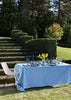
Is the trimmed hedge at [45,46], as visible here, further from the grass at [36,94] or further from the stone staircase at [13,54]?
the grass at [36,94]

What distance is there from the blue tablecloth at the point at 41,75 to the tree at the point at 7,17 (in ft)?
59.0

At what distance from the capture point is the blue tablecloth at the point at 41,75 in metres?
5.22

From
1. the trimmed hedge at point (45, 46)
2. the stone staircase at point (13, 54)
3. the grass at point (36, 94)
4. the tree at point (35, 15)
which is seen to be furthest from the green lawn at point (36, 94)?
the tree at point (35, 15)

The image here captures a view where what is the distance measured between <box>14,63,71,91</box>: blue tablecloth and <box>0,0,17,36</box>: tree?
707 inches

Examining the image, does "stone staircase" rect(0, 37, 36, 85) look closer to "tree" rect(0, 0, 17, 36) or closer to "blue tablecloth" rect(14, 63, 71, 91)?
"blue tablecloth" rect(14, 63, 71, 91)

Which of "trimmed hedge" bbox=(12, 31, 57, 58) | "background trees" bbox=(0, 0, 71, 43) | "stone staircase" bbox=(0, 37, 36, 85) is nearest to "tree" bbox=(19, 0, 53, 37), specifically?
"background trees" bbox=(0, 0, 71, 43)

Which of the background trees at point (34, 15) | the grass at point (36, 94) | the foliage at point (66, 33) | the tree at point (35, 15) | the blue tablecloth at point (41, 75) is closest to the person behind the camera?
the grass at point (36, 94)

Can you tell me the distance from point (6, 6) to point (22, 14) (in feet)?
9.75

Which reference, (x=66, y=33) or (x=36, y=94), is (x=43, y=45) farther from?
(x=66, y=33)

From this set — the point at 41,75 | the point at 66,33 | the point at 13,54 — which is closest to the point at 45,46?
the point at 13,54

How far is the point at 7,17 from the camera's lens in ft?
74.6

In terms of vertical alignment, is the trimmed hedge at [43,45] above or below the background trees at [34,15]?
below

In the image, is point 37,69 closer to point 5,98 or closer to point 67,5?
point 5,98

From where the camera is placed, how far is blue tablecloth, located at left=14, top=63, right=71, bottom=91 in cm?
522
